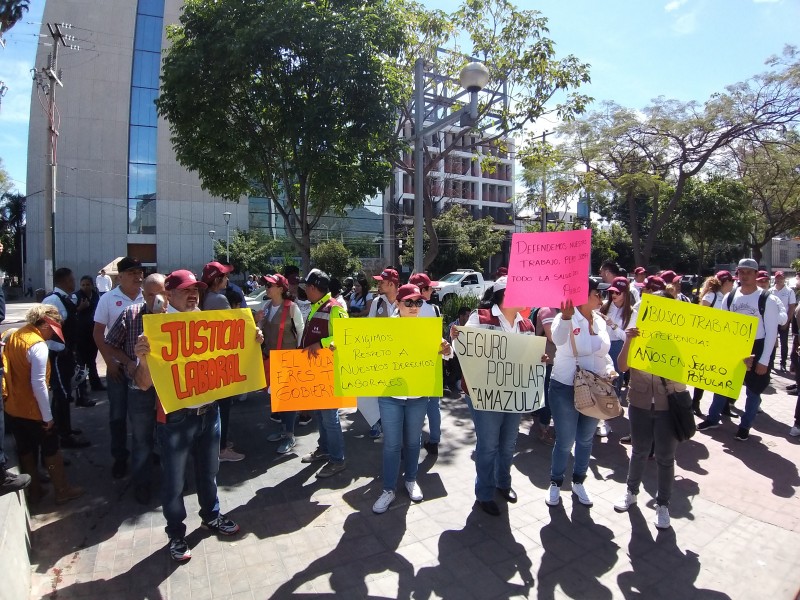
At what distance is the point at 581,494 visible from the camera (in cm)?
414

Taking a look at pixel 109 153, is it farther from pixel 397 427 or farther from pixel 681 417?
pixel 681 417

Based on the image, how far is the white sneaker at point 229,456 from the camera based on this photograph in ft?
16.4

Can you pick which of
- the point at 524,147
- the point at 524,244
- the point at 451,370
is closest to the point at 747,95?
the point at 524,147

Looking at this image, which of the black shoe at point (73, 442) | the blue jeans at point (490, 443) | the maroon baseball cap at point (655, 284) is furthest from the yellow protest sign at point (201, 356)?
the maroon baseball cap at point (655, 284)

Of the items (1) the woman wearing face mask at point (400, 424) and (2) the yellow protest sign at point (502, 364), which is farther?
(1) the woman wearing face mask at point (400, 424)

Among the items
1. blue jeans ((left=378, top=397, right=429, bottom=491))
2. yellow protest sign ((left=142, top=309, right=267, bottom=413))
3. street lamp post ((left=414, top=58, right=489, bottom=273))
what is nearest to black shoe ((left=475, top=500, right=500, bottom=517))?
blue jeans ((left=378, top=397, right=429, bottom=491))

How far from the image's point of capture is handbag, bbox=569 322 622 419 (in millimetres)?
3729

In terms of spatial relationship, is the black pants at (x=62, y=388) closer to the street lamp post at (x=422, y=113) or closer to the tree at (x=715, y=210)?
the street lamp post at (x=422, y=113)

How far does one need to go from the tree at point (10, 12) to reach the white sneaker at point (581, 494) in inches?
275

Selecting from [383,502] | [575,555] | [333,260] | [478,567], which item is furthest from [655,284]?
[333,260]

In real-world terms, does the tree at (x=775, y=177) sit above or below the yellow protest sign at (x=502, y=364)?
above

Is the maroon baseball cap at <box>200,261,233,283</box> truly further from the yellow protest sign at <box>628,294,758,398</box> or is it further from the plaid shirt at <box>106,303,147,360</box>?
the yellow protest sign at <box>628,294,758,398</box>

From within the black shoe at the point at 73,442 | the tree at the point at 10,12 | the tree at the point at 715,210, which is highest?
the tree at the point at 715,210

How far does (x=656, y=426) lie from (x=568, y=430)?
26.1 inches
